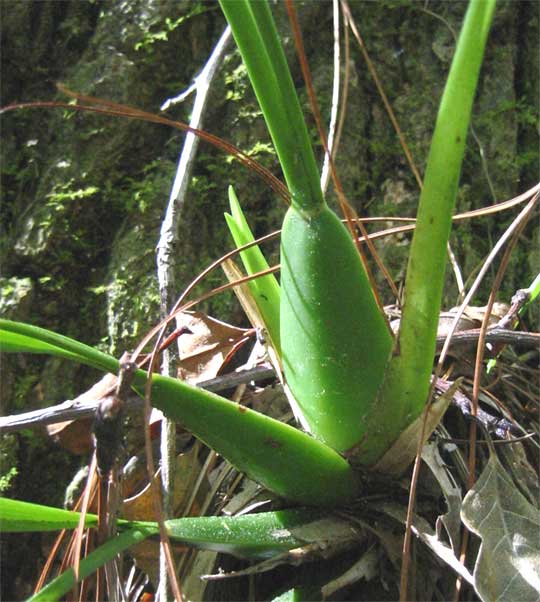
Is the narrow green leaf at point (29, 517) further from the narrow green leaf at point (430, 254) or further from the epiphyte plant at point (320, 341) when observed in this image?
the narrow green leaf at point (430, 254)

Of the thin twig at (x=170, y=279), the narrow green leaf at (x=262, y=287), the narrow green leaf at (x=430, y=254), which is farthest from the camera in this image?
the narrow green leaf at (x=262, y=287)

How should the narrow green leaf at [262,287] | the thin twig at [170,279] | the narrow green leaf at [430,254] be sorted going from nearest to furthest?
1. the narrow green leaf at [430,254]
2. the thin twig at [170,279]
3. the narrow green leaf at [262,287]

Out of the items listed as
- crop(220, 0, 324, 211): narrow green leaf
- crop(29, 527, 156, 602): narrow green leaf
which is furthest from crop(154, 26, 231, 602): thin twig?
crop(220, 0, 324, 211): narrow green leaf

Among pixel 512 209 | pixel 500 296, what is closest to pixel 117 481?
pixel 500 296

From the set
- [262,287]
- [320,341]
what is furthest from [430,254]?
[262,287]

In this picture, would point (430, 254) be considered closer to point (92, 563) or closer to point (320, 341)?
point (320, 341)

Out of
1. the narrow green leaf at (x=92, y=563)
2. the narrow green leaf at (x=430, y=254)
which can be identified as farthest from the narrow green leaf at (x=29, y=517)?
the narrow green leaf at (x=430, y=254)

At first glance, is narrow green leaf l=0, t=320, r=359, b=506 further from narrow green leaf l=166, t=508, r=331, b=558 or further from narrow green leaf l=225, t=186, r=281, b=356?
narrow green leaf l=225, t=186, r=281, b=356

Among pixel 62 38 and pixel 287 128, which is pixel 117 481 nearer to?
pixel 287 128
